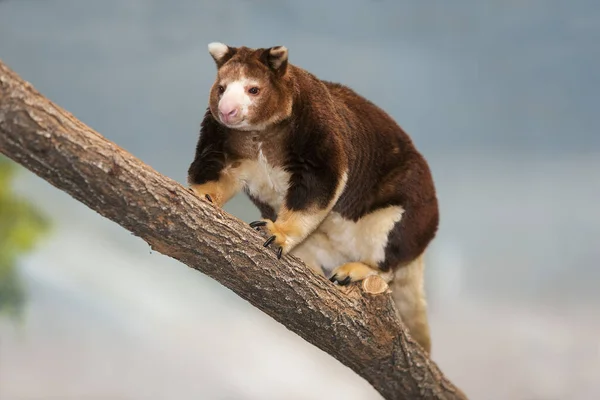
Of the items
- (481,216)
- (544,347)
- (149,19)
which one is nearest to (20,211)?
(149,19)

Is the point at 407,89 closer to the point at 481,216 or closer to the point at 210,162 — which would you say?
the point at 481,216

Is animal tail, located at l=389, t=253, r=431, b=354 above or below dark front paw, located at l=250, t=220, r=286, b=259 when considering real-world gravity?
above

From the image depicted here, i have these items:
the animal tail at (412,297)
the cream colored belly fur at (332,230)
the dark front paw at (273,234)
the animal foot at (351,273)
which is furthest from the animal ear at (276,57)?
the animal tail at (412,297)

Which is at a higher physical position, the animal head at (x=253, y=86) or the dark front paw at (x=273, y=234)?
the animal head at (x=253, y=86)

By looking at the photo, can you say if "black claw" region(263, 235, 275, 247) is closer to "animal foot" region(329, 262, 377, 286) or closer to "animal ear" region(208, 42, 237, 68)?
"animal foot" region(329, 262, 377, 286)

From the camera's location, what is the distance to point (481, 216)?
5.39 m

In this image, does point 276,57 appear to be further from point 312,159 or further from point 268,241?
point 268,241

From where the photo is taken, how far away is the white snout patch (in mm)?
3014

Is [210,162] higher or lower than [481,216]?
lower

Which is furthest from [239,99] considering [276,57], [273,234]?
[273,234]

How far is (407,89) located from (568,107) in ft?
4.41

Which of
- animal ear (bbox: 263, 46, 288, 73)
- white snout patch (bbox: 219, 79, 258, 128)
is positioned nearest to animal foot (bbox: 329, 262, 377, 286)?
white snout patch (bbox: 219, 79, 258, 128)

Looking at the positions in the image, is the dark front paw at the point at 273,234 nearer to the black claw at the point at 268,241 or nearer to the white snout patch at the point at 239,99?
the black claw at the point at 268,241

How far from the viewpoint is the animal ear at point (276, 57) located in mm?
3226
